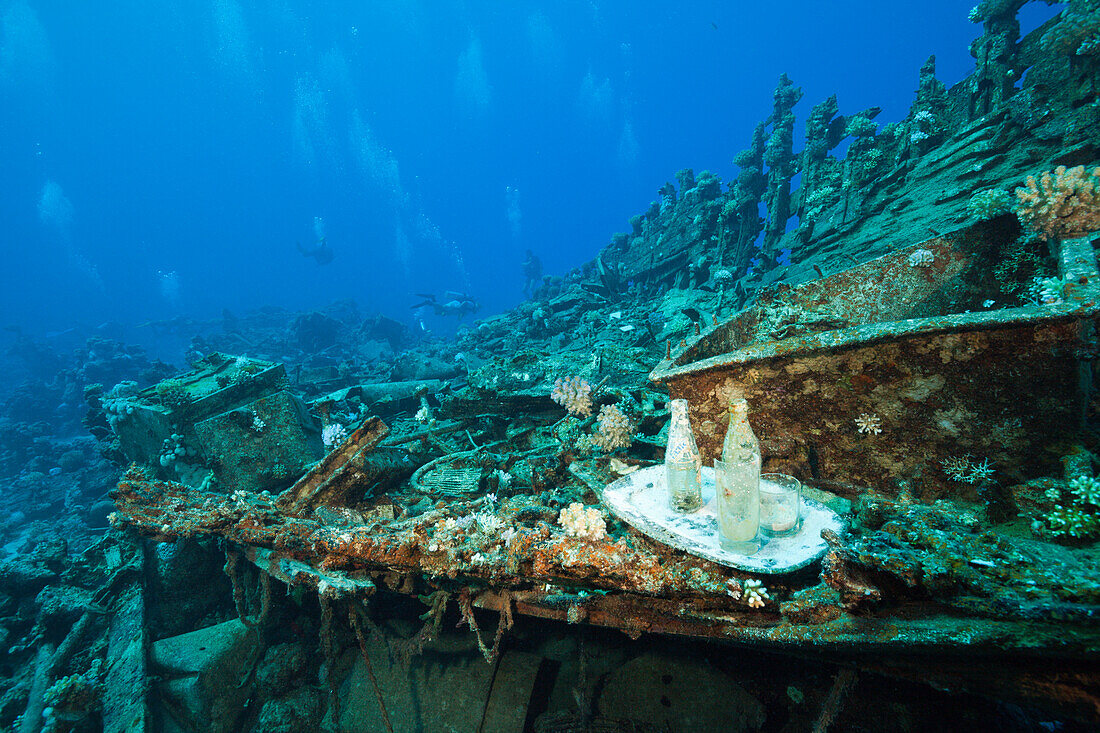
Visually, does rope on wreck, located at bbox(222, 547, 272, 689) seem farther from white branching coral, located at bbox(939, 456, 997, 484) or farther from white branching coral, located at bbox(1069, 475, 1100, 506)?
white branching coral, located at bbox(1069, 475, 1100, 506)

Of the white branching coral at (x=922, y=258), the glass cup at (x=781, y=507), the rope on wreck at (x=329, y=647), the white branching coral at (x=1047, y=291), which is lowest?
the rope on wreck at (x=329, y=647)

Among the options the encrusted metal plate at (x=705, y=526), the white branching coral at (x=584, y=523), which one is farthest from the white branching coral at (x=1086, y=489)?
the white branching coral at (x=584, y=523)

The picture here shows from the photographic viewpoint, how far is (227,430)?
16.9 feet

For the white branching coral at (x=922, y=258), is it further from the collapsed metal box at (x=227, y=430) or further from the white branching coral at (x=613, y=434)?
the collapsed metal box at (x=227, y=430)

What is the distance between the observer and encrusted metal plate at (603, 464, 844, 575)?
5.87 feet

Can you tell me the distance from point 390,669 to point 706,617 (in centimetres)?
276

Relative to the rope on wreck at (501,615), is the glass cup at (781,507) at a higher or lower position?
higher

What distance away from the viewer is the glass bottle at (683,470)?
2.22 meters

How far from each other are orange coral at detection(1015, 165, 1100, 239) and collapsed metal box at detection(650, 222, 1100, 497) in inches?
22.7

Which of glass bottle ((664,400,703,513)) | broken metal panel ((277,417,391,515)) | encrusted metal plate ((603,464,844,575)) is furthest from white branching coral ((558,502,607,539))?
broken metal panel ((277,417,391,515))

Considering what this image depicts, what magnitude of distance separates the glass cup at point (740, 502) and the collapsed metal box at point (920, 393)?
1.47 m

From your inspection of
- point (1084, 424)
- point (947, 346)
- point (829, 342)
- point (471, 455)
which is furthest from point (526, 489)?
point (1084, 424)

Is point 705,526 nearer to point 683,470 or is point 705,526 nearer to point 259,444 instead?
point 683,470

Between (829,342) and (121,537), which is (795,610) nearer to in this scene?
(829,342)
